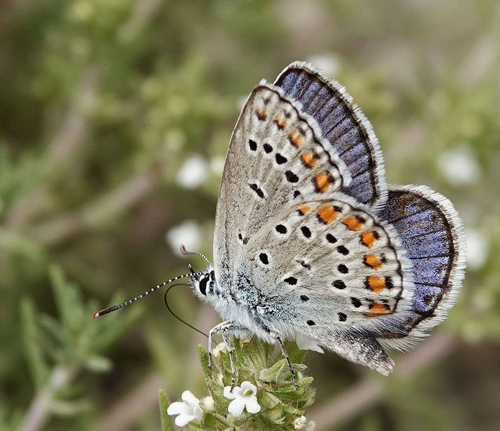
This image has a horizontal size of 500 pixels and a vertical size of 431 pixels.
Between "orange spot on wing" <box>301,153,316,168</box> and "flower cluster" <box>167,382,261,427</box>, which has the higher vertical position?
"orange spot on wing" <box>301,153,316,168</box>

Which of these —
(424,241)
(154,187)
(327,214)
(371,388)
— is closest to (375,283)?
(424,241)

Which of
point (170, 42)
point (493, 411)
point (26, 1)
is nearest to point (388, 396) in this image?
point (493, 411)

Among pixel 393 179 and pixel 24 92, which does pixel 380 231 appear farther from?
pixel 24 92

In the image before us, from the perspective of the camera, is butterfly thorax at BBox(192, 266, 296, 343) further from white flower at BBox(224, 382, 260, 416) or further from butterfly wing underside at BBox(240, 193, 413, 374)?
white flower at BBox(224, 382, 260, 416)

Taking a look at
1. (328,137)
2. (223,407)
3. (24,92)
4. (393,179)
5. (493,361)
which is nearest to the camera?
(223,407)

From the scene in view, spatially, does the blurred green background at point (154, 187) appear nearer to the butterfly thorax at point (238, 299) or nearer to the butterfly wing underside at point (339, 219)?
the butterfly thorax at point (238, 299)

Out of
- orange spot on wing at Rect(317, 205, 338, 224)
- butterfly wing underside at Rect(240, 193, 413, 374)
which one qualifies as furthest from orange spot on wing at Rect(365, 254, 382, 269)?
orange spot on wing at Rect(317, 205, 338, 224)

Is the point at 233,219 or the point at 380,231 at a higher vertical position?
the point at 233,219
